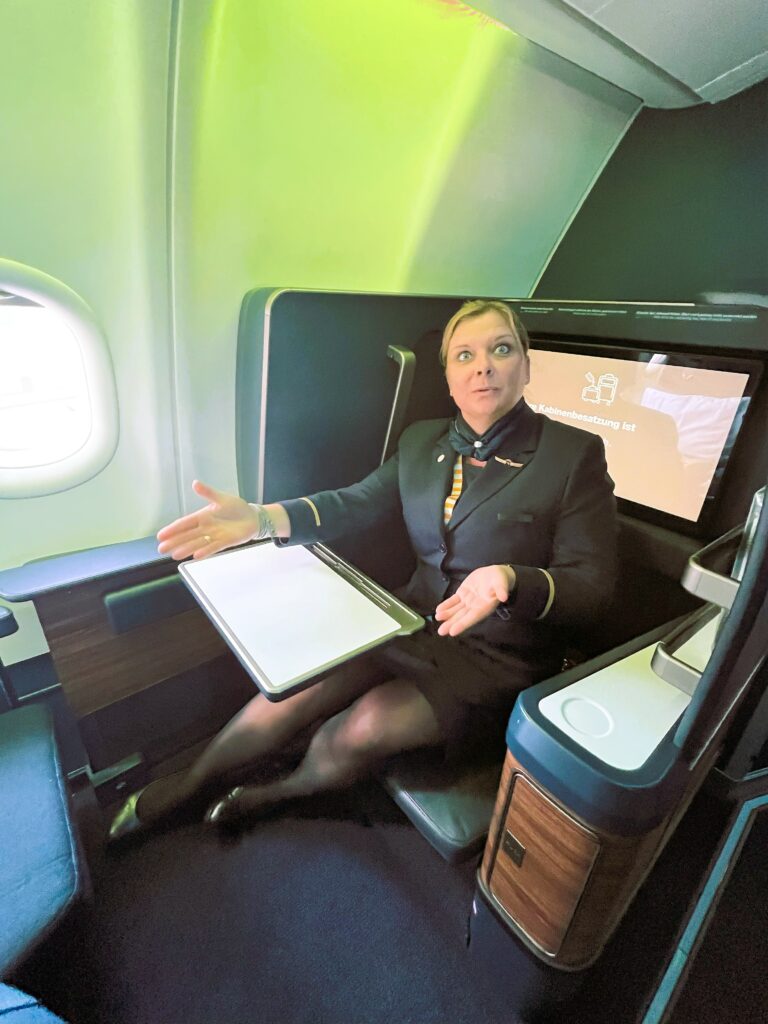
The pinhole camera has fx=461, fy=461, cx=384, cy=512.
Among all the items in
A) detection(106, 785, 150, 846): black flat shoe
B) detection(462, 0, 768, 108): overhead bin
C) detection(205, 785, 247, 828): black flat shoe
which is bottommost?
detection(106, 785, 150, 846): black flat shoe

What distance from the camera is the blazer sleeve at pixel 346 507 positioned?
1.36 meters

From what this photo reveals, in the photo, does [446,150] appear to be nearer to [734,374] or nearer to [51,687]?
[734,374]

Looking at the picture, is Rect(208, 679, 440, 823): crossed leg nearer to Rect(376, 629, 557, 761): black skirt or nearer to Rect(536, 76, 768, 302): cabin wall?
Rect(376, 629, 557, 761): black skirt

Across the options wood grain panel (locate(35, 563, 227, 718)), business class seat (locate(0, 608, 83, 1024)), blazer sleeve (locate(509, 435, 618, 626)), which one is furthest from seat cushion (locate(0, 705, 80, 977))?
blazer sleeve (locate(509, 435, 618, 626))

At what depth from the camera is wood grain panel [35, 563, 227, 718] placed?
1391 millimetres

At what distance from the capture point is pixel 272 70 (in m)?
1.10

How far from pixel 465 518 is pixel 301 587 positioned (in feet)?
1.55

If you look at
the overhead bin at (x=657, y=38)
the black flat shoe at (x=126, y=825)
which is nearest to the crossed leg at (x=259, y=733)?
the black flat shoe at (x=126, y=825)

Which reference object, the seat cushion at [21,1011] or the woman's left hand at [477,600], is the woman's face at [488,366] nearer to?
the woman's left hand at [477,600]

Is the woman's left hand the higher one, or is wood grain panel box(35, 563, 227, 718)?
the woman's left hand

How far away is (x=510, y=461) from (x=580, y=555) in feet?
0.92

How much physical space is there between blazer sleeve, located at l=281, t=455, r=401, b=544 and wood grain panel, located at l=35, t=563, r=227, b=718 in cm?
51

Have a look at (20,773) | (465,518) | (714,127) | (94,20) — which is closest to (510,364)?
(465,518)

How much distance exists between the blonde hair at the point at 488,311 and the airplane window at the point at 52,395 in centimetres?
97
